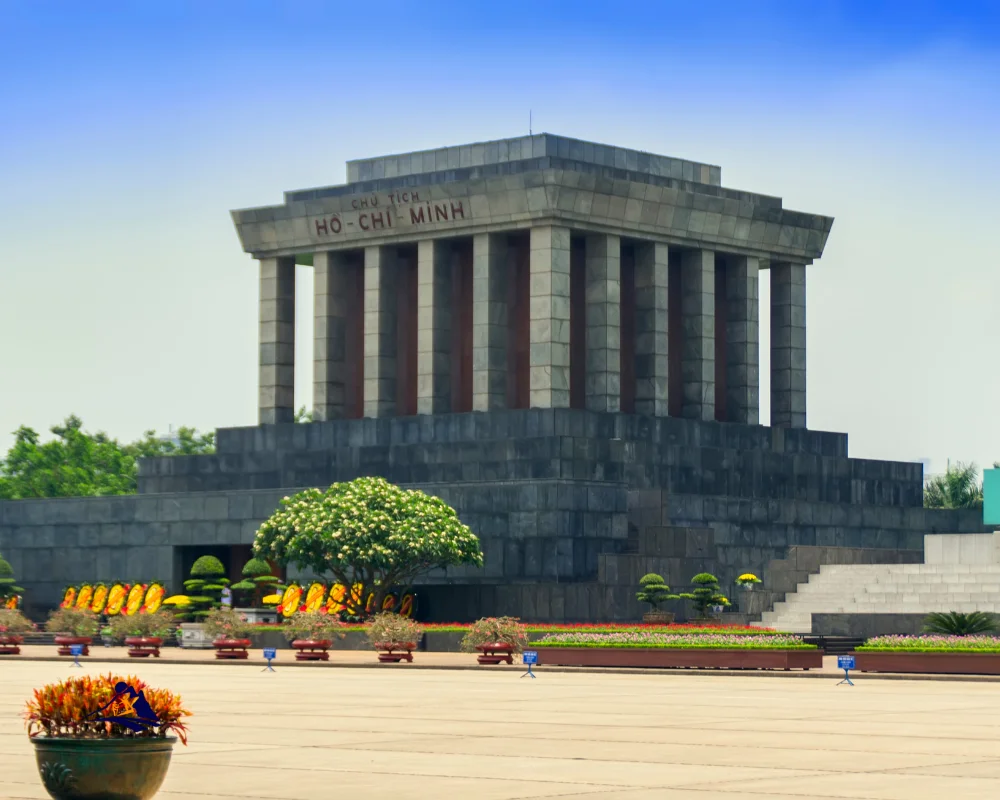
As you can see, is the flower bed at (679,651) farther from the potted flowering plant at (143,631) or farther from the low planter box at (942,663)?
the potted flowering plant at (143,631)

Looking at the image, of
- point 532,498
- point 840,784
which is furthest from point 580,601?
point 840,784

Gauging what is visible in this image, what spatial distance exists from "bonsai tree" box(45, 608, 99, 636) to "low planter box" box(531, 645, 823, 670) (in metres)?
25.5

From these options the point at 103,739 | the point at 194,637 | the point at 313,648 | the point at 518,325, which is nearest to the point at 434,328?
the point at 518,325

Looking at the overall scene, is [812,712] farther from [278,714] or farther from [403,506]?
[403,506]

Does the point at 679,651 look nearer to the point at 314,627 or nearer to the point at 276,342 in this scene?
the point at 314,627

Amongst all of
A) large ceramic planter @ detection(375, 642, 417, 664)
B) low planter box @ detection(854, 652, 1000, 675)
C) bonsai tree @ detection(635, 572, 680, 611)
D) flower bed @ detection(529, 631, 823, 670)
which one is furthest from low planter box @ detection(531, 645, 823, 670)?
bonsai tree @ detection(635, 572, 680, 611)

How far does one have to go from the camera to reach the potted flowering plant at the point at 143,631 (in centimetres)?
6906

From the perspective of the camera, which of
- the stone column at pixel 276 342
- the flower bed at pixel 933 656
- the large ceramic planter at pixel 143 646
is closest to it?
the flower bed at pixel 933 656

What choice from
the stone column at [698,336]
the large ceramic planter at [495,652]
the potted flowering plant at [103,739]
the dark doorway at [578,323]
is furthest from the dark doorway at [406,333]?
the potted flowering plant at [103,739]

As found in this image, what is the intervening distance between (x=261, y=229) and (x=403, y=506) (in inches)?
963

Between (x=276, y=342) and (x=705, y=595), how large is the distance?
3039 cm

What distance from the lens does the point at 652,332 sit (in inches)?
3629

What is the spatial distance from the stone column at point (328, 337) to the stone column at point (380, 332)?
8.18ft

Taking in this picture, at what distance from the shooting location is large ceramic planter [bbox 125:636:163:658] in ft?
226
